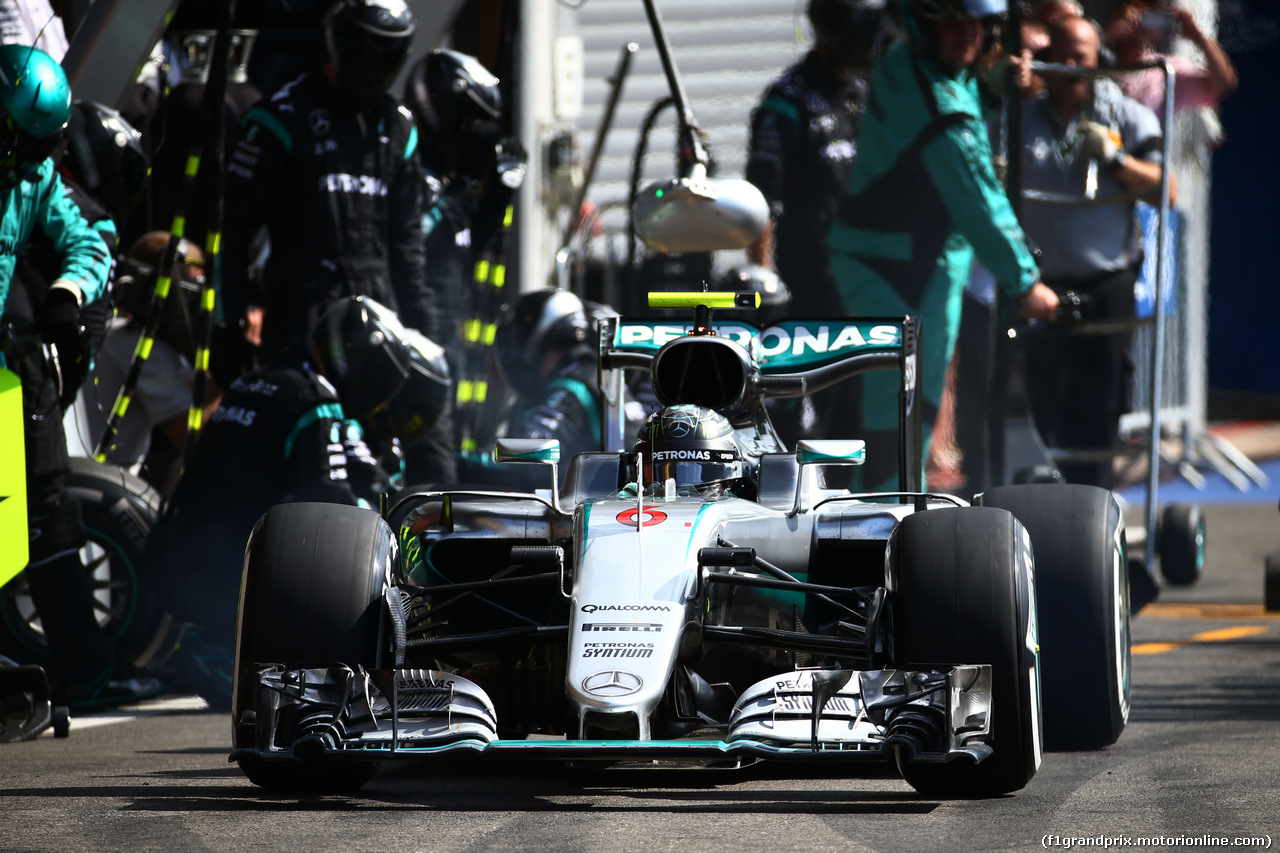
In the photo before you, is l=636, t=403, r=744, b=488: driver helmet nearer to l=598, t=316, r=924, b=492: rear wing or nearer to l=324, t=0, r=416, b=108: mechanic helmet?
l=598, t=316, r=924, b=492: rear wing

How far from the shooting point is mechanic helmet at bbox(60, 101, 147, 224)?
7.70 meters

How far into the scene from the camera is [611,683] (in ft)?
14.9

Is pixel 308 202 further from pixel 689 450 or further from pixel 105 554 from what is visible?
pixel 689 450

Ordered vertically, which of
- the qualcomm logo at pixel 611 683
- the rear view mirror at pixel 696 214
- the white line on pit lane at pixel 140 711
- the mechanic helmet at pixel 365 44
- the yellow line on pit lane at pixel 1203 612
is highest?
the mechanic helmet at pixel 365 44

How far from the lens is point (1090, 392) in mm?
9969

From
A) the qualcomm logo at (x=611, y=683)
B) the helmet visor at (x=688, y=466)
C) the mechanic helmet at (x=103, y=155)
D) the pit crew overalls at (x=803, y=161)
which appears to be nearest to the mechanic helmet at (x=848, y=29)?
the pit crew overalls at (x=803, y=161)

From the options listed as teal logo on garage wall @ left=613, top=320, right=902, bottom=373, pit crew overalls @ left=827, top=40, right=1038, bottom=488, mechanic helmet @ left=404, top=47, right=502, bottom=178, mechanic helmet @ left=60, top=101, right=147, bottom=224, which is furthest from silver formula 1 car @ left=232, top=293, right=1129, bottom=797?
mechanic helmet @ left=404, top=47, right=502, bottom=178

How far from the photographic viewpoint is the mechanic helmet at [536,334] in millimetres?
8828

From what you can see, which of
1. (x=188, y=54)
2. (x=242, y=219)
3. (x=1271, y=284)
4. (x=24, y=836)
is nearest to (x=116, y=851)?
(x=24, y=836)

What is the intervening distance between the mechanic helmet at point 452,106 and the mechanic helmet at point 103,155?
74.8 inches

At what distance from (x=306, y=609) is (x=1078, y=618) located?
208 centimetres

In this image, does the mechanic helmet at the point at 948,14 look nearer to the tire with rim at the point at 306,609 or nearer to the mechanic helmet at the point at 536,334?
the mechanic helmet at the point at 536,334

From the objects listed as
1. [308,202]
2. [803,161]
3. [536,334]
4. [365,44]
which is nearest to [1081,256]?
[803,161]

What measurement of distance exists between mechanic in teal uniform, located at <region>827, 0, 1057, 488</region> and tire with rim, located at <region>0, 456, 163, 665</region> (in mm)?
2879
